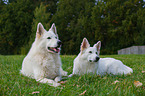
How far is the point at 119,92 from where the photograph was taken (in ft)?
9.64

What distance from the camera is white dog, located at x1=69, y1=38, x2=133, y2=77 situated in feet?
15.0

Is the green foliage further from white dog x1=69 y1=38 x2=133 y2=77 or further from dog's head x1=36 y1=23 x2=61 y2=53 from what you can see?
dog's head x1=36 y1=23 x2=61 y2=53

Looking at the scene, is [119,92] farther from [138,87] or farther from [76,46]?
[76,46]

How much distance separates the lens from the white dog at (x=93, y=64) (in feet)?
15.0

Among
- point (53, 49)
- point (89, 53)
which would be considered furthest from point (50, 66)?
point (89, 53)

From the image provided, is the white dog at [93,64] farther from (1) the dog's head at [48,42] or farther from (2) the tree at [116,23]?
(2) the tree at [116,23]

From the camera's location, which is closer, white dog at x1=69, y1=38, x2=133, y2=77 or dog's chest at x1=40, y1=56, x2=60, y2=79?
dog's chest at x1=40, y1=56, x2=60, y2=79

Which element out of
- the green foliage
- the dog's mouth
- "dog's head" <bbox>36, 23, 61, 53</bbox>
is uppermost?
the green foliage

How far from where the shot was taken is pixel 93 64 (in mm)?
4711

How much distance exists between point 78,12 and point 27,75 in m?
26.9

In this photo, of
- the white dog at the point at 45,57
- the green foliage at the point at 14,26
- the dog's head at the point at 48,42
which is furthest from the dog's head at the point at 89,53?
the green foliage at the point at 14,26

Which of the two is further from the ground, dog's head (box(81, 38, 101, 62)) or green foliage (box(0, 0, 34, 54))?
green foliage (box(0, 0, 34, 54))

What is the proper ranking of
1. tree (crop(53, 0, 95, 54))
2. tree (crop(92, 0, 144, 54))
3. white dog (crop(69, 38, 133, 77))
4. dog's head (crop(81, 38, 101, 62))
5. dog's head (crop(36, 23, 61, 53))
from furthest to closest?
tree (crop(53, 0, 95, 54)), tree (crop(92, 0, 144, 54)), white dog (crop(69, 38, 133, 77)), dog's head (crop(81, 38, 101, 62)), dog's head (crop(36, 23, 61, 53))

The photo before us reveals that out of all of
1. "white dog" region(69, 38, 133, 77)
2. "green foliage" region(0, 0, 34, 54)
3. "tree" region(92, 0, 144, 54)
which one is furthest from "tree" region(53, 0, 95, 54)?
"white dog" region(69, 38, 133, 77)
